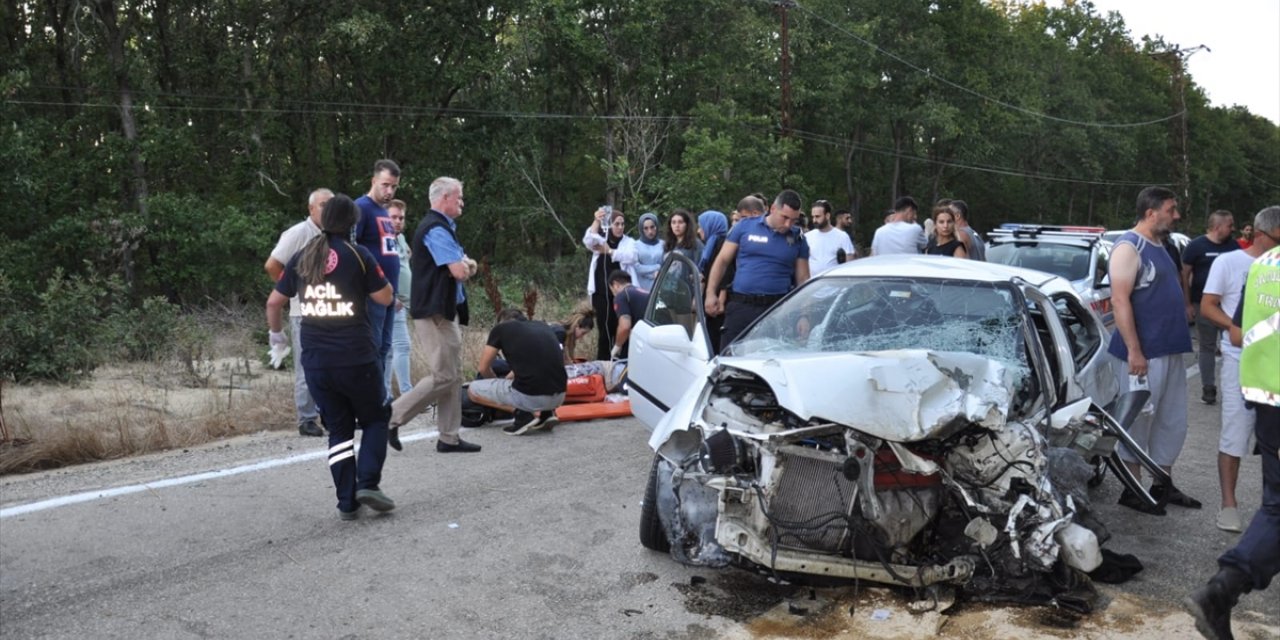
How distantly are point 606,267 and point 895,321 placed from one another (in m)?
5.94

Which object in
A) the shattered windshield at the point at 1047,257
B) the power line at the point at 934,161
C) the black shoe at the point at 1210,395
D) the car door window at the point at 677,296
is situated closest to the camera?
the car door window at the point at 677,296

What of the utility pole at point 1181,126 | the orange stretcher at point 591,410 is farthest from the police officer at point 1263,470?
the utility pole at point 1181,126

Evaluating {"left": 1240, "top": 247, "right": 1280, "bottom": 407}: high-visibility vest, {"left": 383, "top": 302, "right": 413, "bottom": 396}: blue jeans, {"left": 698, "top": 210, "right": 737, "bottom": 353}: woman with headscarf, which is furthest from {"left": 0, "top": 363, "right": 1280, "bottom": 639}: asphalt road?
{"left": 383, "top": 302, "right": 413, "bottom": 396}: blue jeans

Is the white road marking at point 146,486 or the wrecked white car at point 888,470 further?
the white road marking at point 146,486

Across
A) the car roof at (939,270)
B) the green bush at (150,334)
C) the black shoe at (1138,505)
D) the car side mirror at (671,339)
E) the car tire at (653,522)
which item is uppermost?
the car roof at (939,270)

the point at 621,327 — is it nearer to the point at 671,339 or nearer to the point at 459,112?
the point at 671,339

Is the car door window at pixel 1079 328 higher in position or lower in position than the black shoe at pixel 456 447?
higher

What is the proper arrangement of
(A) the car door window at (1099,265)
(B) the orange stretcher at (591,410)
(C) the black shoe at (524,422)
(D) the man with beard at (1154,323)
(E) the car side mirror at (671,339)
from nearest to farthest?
1. (E) the car side mirror at (671,339)
2. (D) the man with beard at (1154,323)
3. (C) the black shoe at (524,422)
4. (B) the orange stretcher at (591,410)
5. (A) the car door window at (1099,265)

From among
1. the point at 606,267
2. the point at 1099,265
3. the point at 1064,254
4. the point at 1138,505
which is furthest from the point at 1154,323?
the point at 1064,254

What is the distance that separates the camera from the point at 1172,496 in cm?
638

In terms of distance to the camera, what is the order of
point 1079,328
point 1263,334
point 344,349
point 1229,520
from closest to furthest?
1. point 1263,334
2. point 344,349
3. point 1229,520
4. point 1079,328

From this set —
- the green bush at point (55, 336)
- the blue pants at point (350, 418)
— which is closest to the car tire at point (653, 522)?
the blue pants at point (350, 418)

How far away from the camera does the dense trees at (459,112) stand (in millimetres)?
28250

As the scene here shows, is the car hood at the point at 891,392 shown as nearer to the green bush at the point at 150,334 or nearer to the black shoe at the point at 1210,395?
the black shoe at the point at 1210,395
